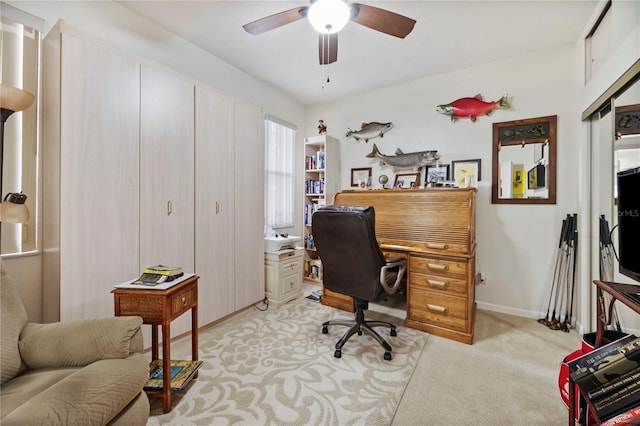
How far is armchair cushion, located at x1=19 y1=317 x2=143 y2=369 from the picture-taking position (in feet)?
3.85

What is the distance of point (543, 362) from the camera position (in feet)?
6.56

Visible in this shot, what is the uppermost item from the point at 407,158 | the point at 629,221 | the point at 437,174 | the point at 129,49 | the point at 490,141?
the point at 129,49

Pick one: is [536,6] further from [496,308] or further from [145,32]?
[145,32]

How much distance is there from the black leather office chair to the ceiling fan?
3.94 feet

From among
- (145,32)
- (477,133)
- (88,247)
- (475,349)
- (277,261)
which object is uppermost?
(145,32)

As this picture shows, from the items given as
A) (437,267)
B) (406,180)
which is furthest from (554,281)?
(406,180)

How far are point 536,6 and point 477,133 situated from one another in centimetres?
119

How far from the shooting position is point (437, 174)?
127 inches

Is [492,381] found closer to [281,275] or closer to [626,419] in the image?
[626,419]

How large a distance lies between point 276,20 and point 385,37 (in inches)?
47.2

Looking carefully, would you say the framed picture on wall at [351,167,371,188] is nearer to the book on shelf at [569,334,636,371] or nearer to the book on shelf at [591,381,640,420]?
the book on shelf at [569,334,636,371]

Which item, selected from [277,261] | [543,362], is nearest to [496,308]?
[543,362]

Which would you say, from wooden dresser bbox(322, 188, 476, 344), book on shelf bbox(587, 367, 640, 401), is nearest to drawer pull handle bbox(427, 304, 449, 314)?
wooden dresser bbox(322, 188, 476, 344)

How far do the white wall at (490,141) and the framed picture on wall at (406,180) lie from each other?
5.4 inches
